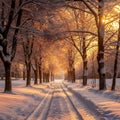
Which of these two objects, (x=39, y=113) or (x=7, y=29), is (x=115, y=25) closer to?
(x=7, y=29)

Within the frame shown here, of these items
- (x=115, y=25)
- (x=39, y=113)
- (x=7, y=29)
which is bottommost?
(x=39, y=113)

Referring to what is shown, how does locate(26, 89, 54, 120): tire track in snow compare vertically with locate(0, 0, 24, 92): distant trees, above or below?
below

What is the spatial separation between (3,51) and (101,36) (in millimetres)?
7291

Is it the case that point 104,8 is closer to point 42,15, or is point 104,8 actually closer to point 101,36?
point 101,36

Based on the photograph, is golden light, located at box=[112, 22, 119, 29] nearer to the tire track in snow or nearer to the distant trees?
the distant trees

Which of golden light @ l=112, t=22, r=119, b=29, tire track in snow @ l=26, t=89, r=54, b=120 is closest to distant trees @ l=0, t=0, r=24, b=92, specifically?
tire track in snow @ l=26, t=89, r=54, b=120

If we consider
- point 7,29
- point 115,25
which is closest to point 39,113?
point 7,29

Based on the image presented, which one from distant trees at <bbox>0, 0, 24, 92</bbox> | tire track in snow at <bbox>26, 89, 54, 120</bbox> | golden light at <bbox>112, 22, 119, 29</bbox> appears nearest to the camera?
tire track in snow at <bbox>26, 89, 54, 120</bbox>

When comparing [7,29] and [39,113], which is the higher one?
[7,29]

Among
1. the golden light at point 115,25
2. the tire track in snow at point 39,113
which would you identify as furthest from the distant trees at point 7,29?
the golden light at point 115,25

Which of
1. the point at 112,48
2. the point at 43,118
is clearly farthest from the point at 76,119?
the point at 112,48

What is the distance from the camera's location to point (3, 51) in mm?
22625

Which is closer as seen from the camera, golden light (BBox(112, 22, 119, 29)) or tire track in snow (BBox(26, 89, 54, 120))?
tire track in snow (BBox(26, 89, 54, 120))

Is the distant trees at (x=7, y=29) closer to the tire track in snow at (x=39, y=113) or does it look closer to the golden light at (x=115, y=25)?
the tire track in snow at (x=39, y=113)
